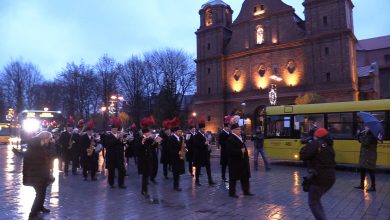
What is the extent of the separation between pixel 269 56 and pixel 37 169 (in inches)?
1755

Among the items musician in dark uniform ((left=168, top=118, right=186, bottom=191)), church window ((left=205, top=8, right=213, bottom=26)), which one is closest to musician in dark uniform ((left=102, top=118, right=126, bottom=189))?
musician in dark uniform ((left=168, top=118, right=186, bottom=191))

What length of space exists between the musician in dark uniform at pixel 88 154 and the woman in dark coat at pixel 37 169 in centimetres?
600

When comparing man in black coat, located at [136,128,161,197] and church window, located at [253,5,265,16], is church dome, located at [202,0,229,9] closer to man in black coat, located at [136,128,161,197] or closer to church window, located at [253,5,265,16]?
church window, located at [253,5,265,16]

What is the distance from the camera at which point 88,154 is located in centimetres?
1422

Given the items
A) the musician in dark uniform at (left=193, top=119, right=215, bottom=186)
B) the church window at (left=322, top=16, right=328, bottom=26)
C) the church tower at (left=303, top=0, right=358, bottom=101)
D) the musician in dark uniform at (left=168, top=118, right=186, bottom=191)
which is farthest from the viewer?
the church window at (left=322, top=16, right=328, bottom=26)

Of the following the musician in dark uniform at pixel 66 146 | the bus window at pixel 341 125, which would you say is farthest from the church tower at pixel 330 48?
the musician in dark uniform at pixel 66 146

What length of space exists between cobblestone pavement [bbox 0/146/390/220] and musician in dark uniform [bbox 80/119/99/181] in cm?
82

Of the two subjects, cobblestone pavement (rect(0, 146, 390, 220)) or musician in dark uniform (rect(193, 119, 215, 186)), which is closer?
cobblestone pavement (rect(0, 146, 390, 220))

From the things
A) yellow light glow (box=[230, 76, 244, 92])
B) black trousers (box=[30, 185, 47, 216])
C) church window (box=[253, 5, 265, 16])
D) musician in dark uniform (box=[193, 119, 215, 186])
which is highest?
church window (box=[253, 5, 265, 16])

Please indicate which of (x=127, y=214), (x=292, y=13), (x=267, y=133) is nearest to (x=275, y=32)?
(x=292, y=13)

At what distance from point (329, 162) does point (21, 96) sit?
7204 cm

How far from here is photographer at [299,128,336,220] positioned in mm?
6434

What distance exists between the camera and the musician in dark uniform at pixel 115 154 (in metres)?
12.0

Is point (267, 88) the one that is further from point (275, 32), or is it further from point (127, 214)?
point (127, 214)
